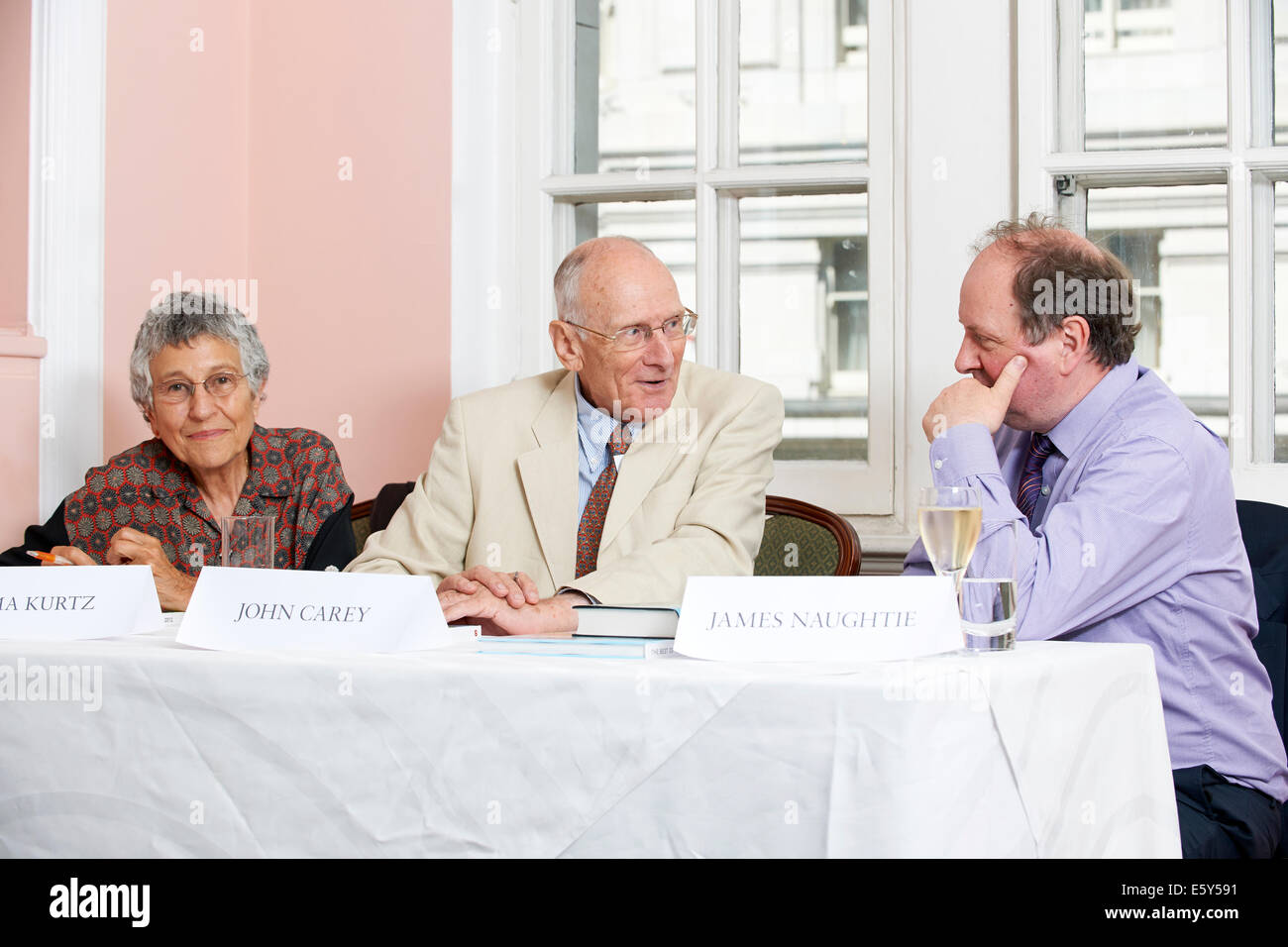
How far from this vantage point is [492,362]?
9.68 feet

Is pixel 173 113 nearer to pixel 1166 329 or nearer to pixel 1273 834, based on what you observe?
pixel 1166 329

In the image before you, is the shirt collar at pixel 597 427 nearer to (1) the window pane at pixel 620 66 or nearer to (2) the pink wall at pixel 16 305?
(1) the window pane at pixel 620 66

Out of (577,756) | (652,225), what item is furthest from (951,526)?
(652,225)

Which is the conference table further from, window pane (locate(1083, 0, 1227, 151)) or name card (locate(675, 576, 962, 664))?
window pane (locate(1083, 0, 1227, 151))

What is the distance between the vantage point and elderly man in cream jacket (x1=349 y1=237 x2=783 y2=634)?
2.06 meters

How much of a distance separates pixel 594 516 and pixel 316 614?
94cm

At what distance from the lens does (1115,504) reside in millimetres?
1581

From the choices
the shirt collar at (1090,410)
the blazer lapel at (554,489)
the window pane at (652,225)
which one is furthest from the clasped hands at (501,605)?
the window pane at (652,225)

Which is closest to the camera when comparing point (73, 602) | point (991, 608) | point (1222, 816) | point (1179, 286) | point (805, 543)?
point (991, 608)

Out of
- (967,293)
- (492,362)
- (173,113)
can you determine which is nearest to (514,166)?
(492,362)

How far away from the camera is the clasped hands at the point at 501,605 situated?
1.39m

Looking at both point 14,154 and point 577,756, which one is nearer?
point 577,756

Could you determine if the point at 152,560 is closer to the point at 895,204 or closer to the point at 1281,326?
the point at 895,204

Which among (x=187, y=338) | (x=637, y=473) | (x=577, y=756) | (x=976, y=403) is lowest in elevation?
(x=577, y=756)
